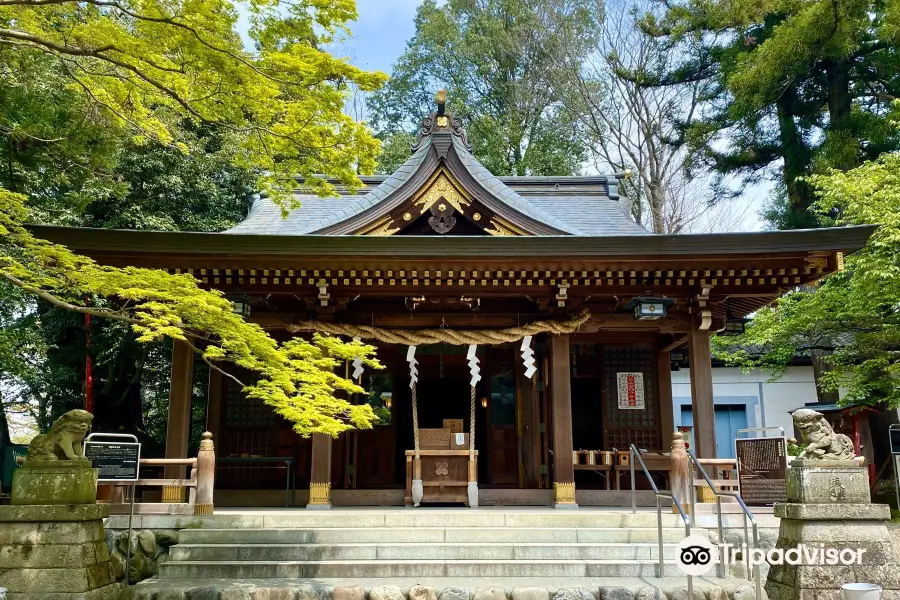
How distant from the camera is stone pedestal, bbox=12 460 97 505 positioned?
256 inches

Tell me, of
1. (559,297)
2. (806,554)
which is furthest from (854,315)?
(806,554)

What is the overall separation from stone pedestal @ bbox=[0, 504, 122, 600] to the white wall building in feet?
51.7

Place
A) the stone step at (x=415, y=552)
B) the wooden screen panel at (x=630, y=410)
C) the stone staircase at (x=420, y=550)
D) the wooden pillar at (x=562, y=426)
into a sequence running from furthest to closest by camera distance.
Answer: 1. the wooden screen panel at (x=630, y=410)
2. the wooden pillar at (x=562, y=426)
3. the stone step at (x=415, y=552)
4. the stone staircase at (x=420, y=550)

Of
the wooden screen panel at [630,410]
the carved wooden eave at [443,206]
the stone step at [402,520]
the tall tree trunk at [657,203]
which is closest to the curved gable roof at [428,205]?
the carved wooden eave at [443,206]

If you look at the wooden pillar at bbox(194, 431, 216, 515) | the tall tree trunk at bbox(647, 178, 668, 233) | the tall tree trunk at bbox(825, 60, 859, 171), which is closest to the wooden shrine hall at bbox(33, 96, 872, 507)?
the wooden pillar at bbox(194, 431, 216, 515)

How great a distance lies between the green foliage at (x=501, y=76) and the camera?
81.4 feet

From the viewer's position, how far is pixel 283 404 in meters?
6.57

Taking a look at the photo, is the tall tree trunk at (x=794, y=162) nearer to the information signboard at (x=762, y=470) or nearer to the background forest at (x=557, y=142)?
the background forest at (x=557, y=142)

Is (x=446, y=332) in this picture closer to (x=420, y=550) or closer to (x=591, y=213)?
(x=420, y=550)

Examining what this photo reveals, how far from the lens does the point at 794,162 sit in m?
19.4

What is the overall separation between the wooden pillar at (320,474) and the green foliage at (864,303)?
922cm

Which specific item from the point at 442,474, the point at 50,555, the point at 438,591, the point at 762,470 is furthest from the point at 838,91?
the point at 50,555

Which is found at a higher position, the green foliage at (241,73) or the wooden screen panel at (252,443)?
the green foliage at (241,73)

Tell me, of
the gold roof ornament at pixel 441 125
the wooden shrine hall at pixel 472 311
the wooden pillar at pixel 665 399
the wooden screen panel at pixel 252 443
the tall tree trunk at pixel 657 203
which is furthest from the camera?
the tall tree trunk at pixel 657 203
